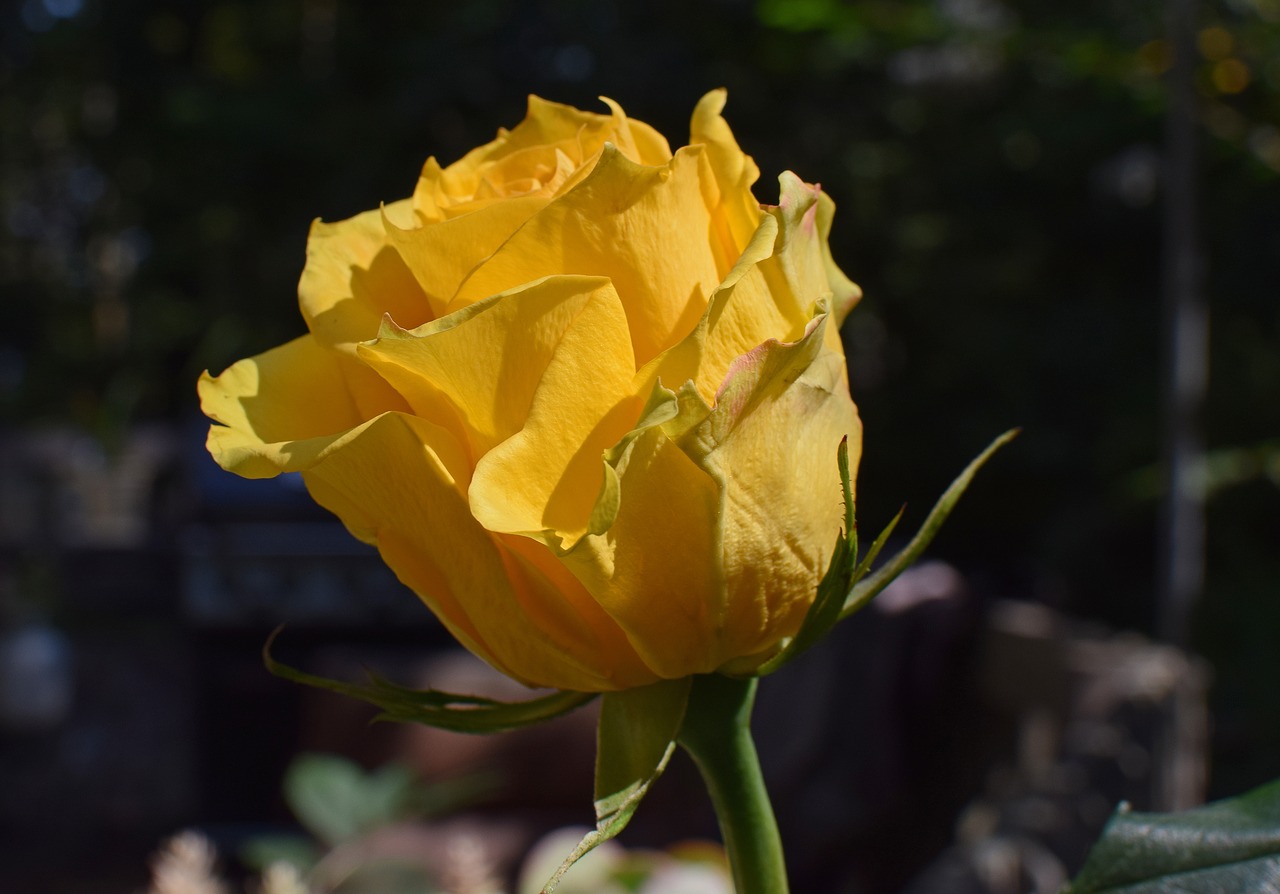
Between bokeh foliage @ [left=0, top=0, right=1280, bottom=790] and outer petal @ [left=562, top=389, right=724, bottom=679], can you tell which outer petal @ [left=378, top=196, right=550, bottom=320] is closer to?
outer petal @ [left=562, top=389, right=724, bottom=679]

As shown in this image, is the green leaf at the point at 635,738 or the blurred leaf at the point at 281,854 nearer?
the green leaf at the point at 635,738

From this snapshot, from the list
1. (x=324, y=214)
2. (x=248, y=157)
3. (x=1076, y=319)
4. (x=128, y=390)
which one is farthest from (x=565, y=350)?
(x=128, y=390)

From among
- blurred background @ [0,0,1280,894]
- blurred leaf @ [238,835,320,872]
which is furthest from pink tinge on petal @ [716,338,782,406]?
blurred leaf @ [238,835,320,872]

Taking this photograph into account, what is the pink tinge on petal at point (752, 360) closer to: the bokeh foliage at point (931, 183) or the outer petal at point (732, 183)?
the outer petal at point (732, 183)

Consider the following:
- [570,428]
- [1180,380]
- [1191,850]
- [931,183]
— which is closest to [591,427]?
[570,428]

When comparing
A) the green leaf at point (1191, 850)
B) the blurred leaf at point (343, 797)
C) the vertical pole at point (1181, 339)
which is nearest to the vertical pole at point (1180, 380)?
the vertical pole at point (1181, 339)

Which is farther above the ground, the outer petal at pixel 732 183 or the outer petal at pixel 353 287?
the outer petal at pixel 732 183

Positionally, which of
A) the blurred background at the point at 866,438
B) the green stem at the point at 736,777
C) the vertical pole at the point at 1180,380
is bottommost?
the blurred background at the point at 866,438
